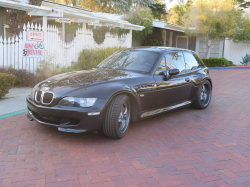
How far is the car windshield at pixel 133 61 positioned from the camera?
5.17 m

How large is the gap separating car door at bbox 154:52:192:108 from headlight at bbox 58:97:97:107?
5.10 feet

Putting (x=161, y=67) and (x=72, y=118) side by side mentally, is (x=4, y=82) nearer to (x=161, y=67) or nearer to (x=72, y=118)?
(x=72, y=118)

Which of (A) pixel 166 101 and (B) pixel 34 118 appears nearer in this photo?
(B) pixel 34 118

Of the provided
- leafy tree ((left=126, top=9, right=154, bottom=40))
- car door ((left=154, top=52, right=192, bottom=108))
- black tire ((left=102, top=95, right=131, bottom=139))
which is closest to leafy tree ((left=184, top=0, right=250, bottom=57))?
leafy tree ((left=126, top=9, right=154, bottom=40))

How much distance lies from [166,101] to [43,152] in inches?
102

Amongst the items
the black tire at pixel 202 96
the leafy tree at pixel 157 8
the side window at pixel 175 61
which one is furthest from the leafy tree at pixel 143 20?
the leafy tree at pixel 157 8

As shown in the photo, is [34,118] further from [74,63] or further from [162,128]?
[74,63]

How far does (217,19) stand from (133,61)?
15195mm

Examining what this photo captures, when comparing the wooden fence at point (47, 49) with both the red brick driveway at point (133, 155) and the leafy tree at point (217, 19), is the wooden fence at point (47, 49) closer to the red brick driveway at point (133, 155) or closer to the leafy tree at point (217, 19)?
the red brick driveway at point (133, 155)

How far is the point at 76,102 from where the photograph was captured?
3848mm

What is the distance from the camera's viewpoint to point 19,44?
27.8 ft

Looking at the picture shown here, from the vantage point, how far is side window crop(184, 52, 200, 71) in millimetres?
6082

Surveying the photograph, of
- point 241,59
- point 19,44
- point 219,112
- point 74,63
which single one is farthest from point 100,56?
point 241,59

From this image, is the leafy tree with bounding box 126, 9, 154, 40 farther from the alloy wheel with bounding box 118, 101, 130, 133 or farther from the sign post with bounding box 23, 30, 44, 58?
the alloy wheel with bounding box 118, 101, 130, 133
